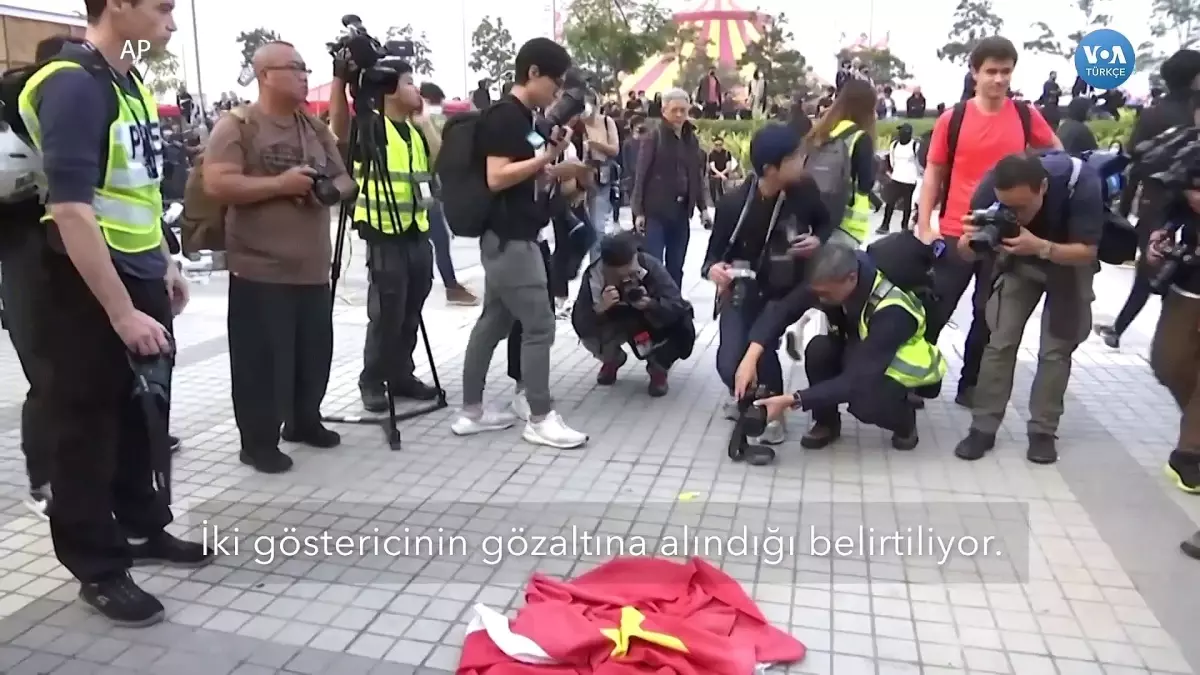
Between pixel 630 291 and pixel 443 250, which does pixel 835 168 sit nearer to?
pixel 630 291

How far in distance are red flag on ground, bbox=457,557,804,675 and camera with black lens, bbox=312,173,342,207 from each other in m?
1.80

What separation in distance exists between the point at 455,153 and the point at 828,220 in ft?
5.71

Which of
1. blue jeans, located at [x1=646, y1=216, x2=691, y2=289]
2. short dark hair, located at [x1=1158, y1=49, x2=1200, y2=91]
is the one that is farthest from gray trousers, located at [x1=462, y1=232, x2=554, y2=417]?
short dark hair, located at [x1=1158, y1=49, x2=1200, y2=91]

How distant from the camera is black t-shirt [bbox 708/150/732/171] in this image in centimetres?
1518

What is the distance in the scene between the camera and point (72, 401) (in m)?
2.74

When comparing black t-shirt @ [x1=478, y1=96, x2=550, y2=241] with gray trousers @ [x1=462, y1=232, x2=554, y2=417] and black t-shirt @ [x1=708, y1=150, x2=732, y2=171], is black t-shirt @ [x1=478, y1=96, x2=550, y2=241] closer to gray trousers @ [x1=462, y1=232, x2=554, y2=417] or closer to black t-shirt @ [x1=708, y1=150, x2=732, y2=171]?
gray trousers @ [x1=462, y1=232, x2=554, y2=417]

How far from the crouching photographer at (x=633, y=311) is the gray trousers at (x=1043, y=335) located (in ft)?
5.24

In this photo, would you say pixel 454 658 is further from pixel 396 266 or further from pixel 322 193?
pixel 396 266

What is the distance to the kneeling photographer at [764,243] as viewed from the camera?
14.4 feet

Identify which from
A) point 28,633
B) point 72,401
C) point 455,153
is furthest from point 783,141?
point 28,633

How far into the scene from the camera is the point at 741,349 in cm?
472

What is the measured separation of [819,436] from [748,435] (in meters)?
0.37

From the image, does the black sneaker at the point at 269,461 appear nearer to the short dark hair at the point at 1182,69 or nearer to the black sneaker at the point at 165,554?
the black sneaker at the point at 165,554

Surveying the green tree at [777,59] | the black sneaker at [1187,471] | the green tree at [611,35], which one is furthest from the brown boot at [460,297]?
the green tree at [777,59]
